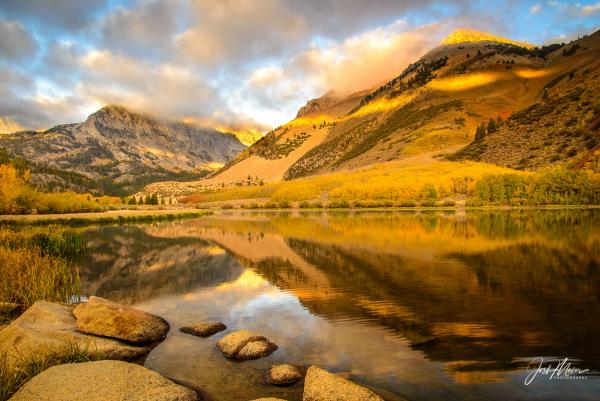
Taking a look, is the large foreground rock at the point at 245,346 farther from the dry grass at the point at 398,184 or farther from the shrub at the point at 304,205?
the shrub at the point at 304,205

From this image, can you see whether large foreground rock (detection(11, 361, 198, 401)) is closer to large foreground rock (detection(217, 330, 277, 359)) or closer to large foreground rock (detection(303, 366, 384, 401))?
large foreground rock (detection(303, 366, 384, 401))

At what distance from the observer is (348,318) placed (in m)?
17.2

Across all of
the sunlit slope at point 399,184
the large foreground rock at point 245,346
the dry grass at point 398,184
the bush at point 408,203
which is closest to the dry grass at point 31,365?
the large foreground rock at point 245,346

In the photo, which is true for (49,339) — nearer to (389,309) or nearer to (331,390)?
(331,390)

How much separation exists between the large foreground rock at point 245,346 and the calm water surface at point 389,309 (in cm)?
33

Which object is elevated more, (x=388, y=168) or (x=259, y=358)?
(x=388, y=168)

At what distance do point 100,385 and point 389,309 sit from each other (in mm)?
12522

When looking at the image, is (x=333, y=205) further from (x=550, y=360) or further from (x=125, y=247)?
(x=550, y=360)

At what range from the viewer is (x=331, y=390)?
9398mm

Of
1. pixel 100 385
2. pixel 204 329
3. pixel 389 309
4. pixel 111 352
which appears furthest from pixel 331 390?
pixel 389 309

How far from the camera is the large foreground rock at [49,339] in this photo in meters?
11.0

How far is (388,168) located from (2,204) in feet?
415

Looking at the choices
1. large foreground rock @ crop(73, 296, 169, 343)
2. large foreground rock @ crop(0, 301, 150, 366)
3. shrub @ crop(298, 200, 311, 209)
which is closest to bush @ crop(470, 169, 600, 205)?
shrub @ crop(298, 200, 311, 209)

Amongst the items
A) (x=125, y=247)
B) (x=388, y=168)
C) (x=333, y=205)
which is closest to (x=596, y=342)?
(x=125, y=247)
